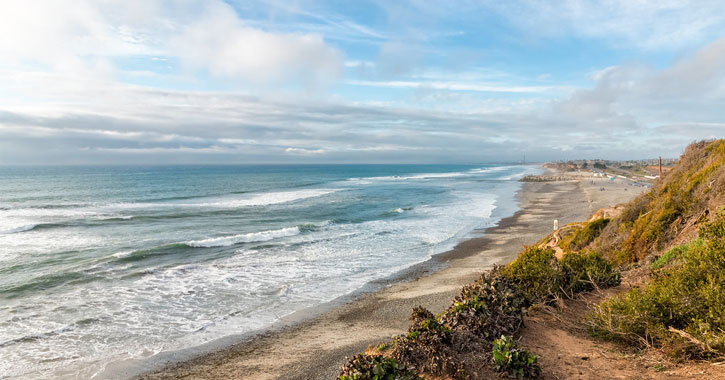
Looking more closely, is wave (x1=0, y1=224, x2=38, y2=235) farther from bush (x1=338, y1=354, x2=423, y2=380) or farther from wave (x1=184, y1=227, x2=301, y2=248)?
bush (x1=338, y1=354, x2=423, y2=380)

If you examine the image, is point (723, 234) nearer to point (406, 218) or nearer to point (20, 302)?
point (20, 302)

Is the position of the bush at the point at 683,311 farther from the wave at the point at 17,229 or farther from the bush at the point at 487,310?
the wave at the point at 17,229

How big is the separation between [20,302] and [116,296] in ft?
9.90

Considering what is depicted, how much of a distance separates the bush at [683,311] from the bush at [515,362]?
1.69 m

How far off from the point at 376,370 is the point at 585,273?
560cm

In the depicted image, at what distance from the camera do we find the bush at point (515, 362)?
4.71 metres

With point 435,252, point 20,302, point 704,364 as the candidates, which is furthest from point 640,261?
point 20,302

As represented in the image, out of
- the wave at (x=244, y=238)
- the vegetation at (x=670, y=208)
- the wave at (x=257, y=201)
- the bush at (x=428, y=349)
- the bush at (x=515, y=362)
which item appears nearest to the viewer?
the bush at (x=515, y=362)

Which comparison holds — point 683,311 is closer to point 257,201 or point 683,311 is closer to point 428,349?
point 428,349

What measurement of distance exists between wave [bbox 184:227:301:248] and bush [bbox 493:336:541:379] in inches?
800

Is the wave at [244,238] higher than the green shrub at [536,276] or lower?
lower

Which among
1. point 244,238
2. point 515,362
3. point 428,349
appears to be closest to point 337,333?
point 428,349

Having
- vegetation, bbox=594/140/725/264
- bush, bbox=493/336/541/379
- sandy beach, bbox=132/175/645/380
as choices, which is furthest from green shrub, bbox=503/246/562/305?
vegetation, bbox=594/140/725/264

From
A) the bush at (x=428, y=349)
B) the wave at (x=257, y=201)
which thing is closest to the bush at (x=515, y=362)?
the bush at (x=428, y=349)
